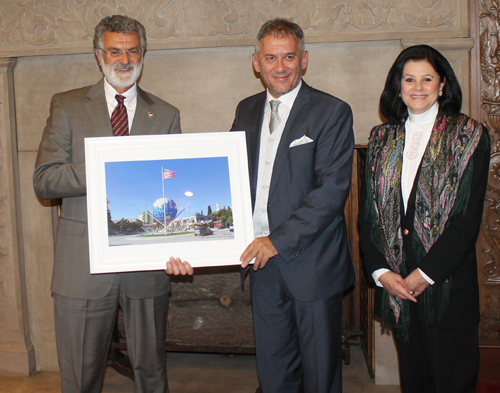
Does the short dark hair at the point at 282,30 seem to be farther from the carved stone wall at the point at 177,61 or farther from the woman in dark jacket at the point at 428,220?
the carved stone wall at the point at 177,61

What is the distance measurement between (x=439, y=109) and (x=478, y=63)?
3.66ft

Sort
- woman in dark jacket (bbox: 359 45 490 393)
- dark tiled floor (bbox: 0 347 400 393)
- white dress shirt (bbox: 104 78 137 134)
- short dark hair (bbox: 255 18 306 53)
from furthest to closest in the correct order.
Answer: dark tiled floor (bbox: 0 347 400 393), white dress shirt (bbox: 104 78 137 134), short dark hair (bbox: 255 18 306 53), woman in dark jacket (bbox: 359 45 490 393)

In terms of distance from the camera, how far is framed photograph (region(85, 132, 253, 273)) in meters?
1.88

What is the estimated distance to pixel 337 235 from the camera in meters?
2.00

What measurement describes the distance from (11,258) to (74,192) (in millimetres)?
1495

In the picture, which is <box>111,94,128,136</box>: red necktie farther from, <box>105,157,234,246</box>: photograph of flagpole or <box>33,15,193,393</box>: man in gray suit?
<box>105,157,234,246</box>: photograph of flagpole

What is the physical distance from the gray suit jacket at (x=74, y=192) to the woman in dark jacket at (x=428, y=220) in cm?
104

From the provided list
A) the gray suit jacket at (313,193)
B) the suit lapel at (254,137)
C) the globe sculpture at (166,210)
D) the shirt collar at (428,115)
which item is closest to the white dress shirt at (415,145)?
the shirt collar at (428,115)

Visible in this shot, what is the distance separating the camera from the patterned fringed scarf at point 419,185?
175 cm

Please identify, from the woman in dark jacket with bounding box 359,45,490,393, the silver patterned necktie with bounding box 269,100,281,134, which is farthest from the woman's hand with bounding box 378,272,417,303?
the silver patterned necktie with bounding box 269,100,281,134

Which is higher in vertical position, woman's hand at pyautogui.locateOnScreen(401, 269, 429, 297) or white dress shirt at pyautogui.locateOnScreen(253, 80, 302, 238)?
white dress shirt at pyautogui.locateOnScreen(253, 80, 302, 238)

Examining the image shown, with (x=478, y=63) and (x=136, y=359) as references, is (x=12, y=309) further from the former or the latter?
(x=478, y=63)

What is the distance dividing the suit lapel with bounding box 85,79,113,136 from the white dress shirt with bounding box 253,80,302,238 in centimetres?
67

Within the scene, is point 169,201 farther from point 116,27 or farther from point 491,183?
point 491,183
